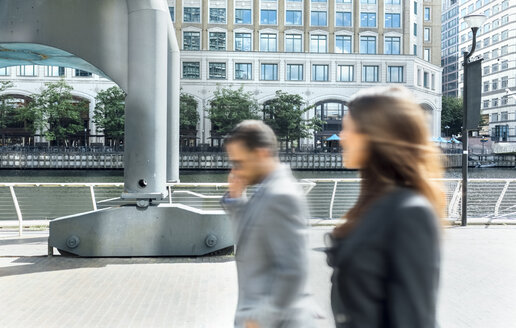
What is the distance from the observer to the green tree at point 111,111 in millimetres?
56219

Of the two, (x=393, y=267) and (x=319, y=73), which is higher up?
(x=319, y=73)

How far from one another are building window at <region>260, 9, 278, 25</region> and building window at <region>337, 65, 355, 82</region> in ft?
33.2

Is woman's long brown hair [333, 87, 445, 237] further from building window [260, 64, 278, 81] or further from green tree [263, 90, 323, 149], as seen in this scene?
building window [260, 64, 278, 81]

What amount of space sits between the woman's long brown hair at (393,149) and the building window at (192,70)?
60510 millimetres

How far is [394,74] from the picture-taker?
2424 inches

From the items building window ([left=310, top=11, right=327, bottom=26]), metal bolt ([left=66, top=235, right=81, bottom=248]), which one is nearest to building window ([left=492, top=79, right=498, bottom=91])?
building window ([left=310, top=11, right=327, bottom=26])

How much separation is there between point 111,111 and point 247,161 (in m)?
56.5

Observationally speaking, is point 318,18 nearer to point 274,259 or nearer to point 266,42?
point 266,42

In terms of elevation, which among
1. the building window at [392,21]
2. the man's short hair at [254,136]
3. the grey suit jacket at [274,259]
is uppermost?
the building window at [392,21]

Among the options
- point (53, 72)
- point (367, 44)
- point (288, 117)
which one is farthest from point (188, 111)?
point (367, 44)

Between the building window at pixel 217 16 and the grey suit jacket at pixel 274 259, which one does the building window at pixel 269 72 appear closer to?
the building window at pixel 217 16

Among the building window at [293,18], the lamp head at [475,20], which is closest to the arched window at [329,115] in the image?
the building window at [293,18]

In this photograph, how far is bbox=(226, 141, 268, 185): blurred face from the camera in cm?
263

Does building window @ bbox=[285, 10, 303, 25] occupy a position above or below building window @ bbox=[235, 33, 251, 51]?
above
